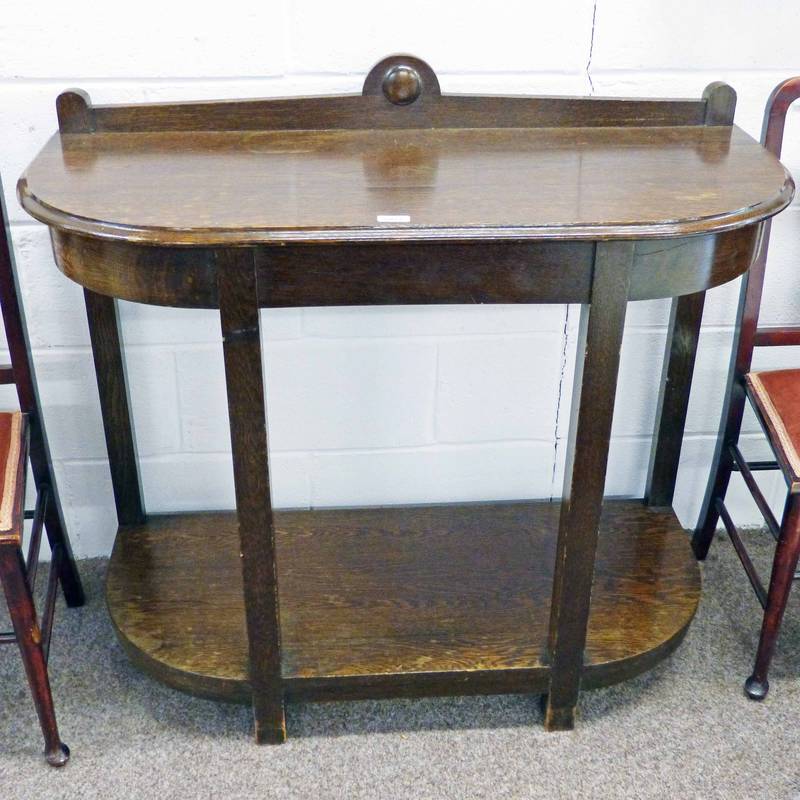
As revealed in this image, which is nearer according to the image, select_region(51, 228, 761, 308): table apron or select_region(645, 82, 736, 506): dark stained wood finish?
select_region(51, 228, 761, 308): table apron

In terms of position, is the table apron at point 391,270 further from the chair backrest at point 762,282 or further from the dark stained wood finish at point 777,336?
the dark stained wood finish at point 777,336

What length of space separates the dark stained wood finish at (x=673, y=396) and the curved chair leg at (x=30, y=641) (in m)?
1.19

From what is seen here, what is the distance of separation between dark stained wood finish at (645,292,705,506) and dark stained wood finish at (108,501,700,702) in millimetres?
68

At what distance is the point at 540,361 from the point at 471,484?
315 mm

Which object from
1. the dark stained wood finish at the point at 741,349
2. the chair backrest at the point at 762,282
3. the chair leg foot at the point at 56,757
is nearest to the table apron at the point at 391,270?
the dark stained wood finish at the point at 741,349

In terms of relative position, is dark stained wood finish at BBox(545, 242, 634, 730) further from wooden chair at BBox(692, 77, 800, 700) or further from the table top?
wooden chair at BBox(692, 77, 800, 700)

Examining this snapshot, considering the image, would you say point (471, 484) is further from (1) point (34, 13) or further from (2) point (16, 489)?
(1) point (34, 13)

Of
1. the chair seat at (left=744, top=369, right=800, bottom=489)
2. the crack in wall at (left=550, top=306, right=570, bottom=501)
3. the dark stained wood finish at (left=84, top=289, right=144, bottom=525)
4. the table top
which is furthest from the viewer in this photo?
the crack in wall at (left=550, top=306, right=570, bottom=501)

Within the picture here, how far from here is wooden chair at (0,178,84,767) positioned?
151cm

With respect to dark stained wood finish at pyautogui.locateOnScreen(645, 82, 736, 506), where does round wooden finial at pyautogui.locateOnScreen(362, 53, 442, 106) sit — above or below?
above

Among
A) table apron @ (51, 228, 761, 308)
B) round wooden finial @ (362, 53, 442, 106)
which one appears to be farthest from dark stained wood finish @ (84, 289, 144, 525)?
round wooden finial @ (362, 53, 442, 106)

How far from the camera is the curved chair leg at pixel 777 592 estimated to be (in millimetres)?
1632

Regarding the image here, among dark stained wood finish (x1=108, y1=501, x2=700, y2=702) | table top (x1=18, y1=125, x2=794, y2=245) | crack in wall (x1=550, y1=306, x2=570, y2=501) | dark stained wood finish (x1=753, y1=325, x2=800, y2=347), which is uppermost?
table top (x1=18, y1=125, x2=794, y2=245)

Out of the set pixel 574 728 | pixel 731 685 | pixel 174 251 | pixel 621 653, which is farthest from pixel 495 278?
pixel 731 685
